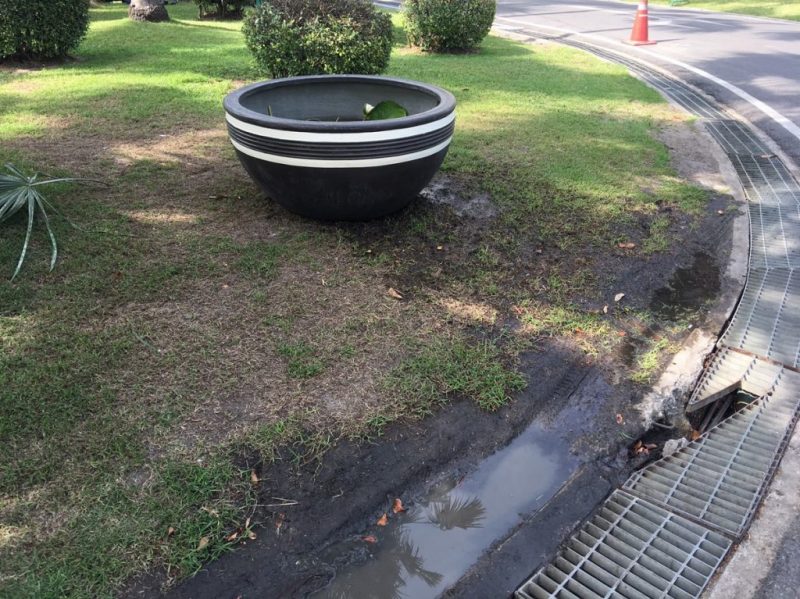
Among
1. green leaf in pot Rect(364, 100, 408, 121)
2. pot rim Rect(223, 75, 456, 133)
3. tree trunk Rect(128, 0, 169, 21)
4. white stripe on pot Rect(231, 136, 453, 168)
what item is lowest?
white stripe on pot Rect(231, 136, 453, 168)

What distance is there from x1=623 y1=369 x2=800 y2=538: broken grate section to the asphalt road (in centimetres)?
460

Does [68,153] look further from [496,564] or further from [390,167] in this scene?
[496,564]

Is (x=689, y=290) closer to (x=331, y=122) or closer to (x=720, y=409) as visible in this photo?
(x=720, y=409)

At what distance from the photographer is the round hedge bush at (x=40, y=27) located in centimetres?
849

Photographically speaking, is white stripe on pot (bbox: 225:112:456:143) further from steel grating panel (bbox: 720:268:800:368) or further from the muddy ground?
steel grating panel (bbox: 720:268:800:368)

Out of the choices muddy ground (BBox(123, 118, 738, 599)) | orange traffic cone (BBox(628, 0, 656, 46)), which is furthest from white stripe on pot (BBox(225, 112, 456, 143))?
orange traffic cone (BBox(628, 0, 656, 46))

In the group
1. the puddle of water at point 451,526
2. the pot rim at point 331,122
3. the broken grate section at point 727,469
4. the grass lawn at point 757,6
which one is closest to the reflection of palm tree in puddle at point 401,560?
the puddle of water at point 451,526

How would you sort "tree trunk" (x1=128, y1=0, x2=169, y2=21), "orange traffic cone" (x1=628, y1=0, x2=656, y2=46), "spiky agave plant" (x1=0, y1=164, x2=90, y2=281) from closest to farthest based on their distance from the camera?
"spiky agave plant" (x1=0, y1=164, x2=90, y2=281) < "tree trunk" (x1=128, y1=0, x2=169, y2=21) < "orange traffic cone" (x1=628, y1=0, x2=656, y2=46)

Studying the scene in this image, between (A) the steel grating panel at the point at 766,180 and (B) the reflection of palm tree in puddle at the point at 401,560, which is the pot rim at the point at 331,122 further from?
(A) the steel grating panel at the point at 766,180

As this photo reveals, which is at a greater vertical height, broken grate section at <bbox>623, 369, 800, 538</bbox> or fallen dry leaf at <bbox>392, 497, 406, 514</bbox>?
fallen dry leaf at <bbox>392, 497, 406, 514</bbox>

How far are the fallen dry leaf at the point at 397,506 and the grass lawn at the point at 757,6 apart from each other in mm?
19414

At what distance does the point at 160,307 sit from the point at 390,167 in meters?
1.70

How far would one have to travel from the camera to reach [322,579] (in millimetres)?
2266

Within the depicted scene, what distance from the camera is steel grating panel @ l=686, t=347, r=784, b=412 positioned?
127 inches
